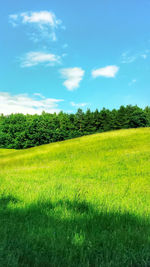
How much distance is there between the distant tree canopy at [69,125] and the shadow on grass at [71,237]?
211ft

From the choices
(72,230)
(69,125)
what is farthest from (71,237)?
(69,125)

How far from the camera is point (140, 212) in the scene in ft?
13.4

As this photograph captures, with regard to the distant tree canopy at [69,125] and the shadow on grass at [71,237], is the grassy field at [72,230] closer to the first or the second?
the shadow on grass at [71,237]

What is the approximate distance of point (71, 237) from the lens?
292cm

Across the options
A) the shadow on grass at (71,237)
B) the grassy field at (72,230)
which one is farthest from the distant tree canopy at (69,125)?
the shadow on grass at (71,237)

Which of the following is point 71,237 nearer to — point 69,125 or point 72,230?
point 72,230

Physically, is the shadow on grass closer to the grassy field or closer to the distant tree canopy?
the grassy field

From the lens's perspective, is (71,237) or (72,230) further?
(72,230)

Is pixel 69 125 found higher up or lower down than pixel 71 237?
higher up

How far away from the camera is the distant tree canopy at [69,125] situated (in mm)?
67875

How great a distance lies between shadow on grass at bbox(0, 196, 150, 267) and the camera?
2.40m

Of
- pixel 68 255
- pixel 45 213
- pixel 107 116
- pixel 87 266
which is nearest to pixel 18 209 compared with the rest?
pixel 45 213

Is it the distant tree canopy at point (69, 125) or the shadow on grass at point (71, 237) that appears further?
the distant tree canopy at point (69, 125)

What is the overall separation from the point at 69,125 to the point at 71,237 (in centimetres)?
6726
